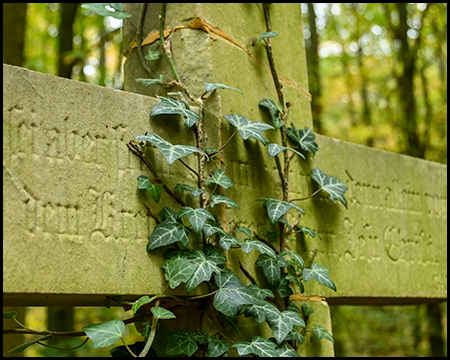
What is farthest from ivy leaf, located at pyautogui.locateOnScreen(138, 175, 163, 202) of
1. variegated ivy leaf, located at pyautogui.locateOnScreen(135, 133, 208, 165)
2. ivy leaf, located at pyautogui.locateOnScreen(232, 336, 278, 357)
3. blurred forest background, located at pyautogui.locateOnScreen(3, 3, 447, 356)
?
blurred forest background, located at pyautogui.locateOnScreen(3, 3, 447, 356)

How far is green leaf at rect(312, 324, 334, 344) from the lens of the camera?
78.3 inches

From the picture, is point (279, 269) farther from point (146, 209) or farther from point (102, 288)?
point (102, 288)

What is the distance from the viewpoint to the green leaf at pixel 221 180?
1.76 metres

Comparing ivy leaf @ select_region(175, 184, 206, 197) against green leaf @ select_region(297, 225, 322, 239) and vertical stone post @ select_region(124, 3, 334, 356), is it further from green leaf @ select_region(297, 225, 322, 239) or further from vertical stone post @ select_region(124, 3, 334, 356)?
green leaf @ select_region(297, 225, 322, 239)

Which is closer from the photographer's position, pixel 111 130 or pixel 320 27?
pixel 111 130

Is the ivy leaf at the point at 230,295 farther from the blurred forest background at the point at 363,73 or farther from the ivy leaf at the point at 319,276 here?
the blurred forest background at the point at 363,73

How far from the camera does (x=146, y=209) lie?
5.49ft

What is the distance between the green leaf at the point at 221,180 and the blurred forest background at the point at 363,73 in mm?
2543

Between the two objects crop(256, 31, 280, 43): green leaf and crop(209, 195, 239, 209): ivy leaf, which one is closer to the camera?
crop(209, 195, 239, 209): ivy leaf

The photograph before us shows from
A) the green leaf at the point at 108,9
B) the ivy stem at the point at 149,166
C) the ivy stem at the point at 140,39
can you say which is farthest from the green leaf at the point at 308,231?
the green leaf at the point at 108,9

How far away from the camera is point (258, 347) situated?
1.65 metres

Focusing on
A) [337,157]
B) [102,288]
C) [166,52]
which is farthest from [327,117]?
[102,288]

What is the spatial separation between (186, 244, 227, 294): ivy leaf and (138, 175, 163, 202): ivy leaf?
0.74ft

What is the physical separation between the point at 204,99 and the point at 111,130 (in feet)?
1.50
